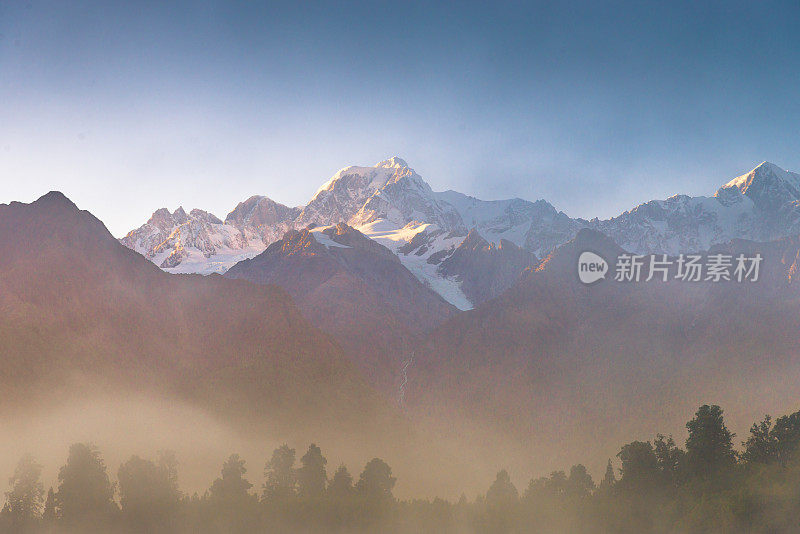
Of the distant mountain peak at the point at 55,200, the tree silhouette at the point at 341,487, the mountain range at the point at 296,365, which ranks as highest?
the distant mountain peak at the point at 55,200

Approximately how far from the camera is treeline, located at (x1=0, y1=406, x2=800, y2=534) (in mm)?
56312

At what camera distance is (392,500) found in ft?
230

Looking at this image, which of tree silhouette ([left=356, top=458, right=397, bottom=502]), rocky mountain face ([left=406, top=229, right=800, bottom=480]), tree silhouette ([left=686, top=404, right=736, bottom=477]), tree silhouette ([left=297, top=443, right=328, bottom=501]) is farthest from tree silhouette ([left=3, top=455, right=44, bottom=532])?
rocky mountain face ([left=406, top=229, right=800, bottom=480])

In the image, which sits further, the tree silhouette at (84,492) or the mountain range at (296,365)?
the mountain range at (296,365)

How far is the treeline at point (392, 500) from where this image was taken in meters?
56.3

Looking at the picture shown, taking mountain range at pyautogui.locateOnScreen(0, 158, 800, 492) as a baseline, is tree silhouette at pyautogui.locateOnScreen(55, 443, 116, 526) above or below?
below

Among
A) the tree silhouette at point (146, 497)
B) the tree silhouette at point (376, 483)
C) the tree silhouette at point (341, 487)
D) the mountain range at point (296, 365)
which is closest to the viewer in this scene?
the tree silhouette at point (146, 497)

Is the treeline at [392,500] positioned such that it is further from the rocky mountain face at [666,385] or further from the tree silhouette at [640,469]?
the rocky mountain face at [666,385]

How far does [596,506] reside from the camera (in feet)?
196

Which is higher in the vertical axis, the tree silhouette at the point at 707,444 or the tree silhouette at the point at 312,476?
the tree silhouette at the point at 707,444

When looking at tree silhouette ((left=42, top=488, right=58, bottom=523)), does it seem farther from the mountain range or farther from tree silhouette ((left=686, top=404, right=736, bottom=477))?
tree silhouette ((left=686, top=404, right=736, bottom=477))

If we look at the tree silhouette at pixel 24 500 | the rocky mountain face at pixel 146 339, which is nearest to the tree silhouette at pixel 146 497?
the tree silhouette at pixel 24 500

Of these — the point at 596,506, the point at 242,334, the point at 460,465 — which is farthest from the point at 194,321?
the point at 596,506

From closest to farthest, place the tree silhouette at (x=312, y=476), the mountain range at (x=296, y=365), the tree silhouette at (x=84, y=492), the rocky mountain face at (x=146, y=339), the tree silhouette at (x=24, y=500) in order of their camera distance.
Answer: the tree silhouette at (x=24, y=500) → the tree silhouette at (x=84, y=492) → the tree silhouette at (x=312, y=476) → the rocky mountain face at (x=146, y=339) → the mountain range at (x=296, y=365)
